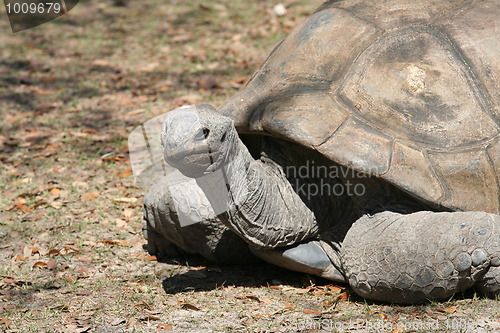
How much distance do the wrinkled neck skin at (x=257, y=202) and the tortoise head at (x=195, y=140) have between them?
3.4 inches

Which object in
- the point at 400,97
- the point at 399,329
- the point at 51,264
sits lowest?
the point at 51,264

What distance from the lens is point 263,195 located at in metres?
3.79

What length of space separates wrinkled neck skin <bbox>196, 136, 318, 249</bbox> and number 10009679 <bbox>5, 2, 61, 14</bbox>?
7.64m

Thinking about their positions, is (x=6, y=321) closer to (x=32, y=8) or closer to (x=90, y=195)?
(x=90, y=195)

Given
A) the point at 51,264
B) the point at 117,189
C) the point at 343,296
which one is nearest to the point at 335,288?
the point at 343,296

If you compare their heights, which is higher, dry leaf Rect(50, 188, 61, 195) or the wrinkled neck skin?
the wrinkled neck skin

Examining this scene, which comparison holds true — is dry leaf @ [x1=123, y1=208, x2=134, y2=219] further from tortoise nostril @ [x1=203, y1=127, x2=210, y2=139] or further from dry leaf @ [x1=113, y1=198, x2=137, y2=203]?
tortoise nostril @ [x1=203, y1=127, x2=210, y2=139]

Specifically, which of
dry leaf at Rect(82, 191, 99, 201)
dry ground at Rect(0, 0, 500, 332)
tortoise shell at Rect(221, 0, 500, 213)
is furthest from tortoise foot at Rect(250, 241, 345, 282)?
dry leaf at Rect(82, 191, 99, 201)

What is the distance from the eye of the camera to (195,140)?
3264 millimetres

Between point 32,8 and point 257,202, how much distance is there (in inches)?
320

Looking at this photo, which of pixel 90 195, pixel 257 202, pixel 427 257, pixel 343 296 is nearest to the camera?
pixel 427 257

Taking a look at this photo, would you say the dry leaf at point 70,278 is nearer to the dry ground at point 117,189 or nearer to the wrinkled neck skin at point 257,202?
the dry ground at point 117,189

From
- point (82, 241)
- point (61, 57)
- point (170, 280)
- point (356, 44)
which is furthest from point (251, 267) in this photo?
point (61, 57)

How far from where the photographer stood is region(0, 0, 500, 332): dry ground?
12.4 ft
